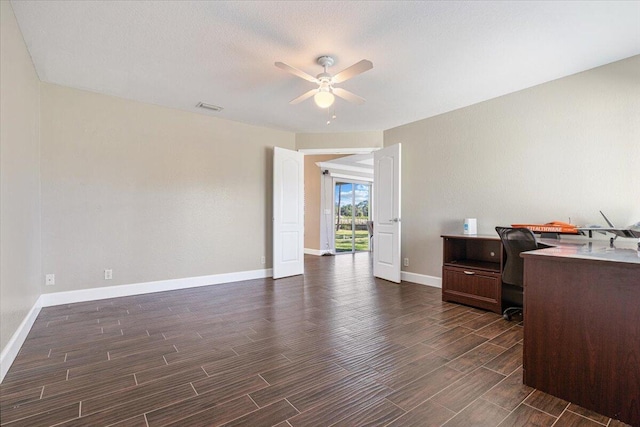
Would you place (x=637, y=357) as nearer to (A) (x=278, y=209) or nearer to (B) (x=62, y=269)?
(A) (x=278, y=209)

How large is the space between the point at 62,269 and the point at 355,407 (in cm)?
371

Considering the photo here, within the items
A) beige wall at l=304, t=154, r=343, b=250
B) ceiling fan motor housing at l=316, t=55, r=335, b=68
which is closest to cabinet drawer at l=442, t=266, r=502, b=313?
ceiling fan motor housing at l=316, t=55, r=335, b=68

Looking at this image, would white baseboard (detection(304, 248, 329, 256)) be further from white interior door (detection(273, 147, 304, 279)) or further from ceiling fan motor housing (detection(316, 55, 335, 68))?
ceiling fan motor housing (detection(316, 55, 335, 68))

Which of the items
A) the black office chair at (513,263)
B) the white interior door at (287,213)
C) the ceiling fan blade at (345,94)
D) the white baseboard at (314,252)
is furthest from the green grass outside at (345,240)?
the ceiling fan blade at (345,94)

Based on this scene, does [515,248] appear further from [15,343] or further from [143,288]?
[143,288]

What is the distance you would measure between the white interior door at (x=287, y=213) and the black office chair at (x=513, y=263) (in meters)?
3.15

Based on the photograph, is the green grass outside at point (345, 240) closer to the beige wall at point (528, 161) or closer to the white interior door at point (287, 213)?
the white interior door at point (287, 213)

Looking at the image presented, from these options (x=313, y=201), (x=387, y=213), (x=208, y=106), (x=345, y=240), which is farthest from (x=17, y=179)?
(x=345, y=240)

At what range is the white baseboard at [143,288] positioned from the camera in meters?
3.49

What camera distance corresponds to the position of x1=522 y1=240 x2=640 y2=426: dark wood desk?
1561 mm

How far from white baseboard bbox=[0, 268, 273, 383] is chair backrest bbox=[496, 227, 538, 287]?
3.53 metres

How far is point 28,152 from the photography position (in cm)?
285

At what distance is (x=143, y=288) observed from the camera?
4.02 m

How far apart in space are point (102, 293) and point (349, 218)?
21.6ft
